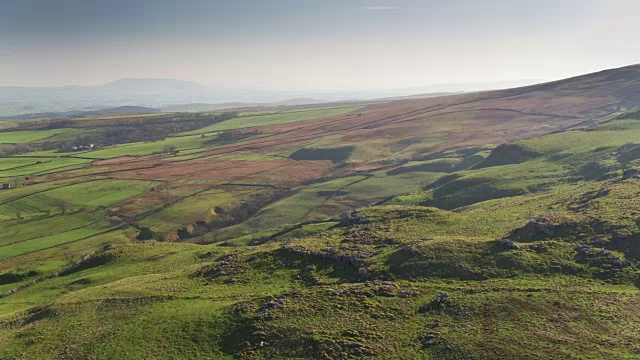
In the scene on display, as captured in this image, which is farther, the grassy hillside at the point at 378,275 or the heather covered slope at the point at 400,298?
the grassy hillside at the point at 378,275

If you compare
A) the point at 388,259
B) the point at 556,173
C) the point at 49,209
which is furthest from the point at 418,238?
the point at 49,209

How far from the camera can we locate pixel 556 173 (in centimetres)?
7506

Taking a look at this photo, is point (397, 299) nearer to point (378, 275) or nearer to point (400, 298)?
point (400, 298)

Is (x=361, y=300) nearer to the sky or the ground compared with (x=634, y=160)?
nearer to the ground

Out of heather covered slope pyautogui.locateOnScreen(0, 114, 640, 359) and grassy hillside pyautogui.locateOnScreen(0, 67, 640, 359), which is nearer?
heather covered slope pyautogui.locateOnScreen(0, 114, 640, 359)

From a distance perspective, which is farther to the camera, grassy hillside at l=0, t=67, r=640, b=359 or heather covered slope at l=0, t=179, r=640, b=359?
grassy hillside at l=0, t=67, r=640, b=359

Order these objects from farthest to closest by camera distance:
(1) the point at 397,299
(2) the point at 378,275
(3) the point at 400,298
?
(2) the point at 378,275 → (3) the point at 400,298 → (1) the point at 397,299

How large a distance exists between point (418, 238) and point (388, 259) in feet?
20.1

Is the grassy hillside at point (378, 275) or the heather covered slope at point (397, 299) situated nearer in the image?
the heather covered slope at point (397, 299)

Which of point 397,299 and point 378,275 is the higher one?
point 378,275

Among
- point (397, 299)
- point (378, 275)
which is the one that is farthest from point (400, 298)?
point (378, 275)

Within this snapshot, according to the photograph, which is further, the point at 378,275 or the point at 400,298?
the point at 378,275

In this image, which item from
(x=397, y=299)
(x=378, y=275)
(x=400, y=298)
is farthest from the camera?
(x=378, y=275)

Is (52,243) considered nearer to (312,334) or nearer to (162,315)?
(162,315)
